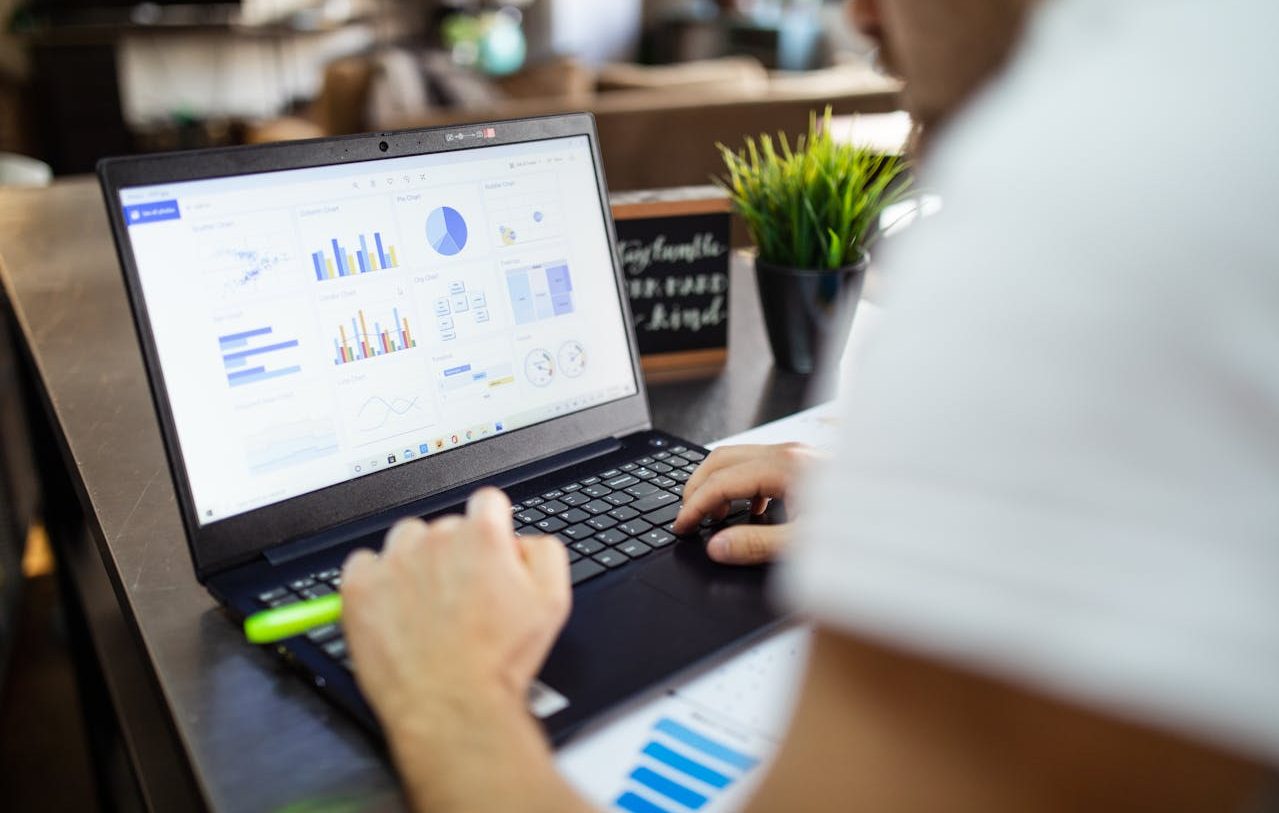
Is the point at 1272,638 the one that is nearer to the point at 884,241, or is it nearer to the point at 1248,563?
the point at 1248,563

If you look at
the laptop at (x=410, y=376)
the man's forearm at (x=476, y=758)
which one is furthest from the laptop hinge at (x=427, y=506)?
the man's forearm at (x=476, y=758)

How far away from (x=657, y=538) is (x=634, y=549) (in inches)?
1.0

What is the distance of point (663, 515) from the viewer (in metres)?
0.73

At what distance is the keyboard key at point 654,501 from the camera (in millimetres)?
738

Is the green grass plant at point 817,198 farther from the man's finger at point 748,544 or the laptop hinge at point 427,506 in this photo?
the man's finger at point 748,544

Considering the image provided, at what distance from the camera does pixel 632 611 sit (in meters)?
0.61

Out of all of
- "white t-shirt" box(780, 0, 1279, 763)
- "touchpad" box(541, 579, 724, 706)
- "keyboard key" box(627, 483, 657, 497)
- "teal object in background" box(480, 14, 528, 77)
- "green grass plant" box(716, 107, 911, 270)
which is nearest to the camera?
"white t-shirt" box(780, 0, 1279, 763)

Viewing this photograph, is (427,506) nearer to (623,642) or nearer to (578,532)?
(578,532)

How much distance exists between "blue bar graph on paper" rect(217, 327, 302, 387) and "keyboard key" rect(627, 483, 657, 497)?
26 centimetres

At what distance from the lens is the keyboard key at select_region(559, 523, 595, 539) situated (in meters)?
0.69

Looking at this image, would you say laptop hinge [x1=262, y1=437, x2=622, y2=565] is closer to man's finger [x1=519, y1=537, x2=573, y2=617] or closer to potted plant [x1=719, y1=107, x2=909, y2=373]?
man's finger [x1=519, y1=537, x2=573, y2=617]

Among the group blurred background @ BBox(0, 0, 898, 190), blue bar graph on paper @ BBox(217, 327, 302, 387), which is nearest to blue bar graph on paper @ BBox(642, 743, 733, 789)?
blue bar graph on paper @ BBox(217, 327, 302, 387)

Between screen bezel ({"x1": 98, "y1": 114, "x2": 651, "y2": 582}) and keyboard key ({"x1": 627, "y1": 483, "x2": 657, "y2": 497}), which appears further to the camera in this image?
keyboard key ({"x1": 627, "y1": 483, "x2": 657, "y2": 497})

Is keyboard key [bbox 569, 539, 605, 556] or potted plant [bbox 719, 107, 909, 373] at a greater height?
potted plant [bbox 719, 107, 909, 373]
